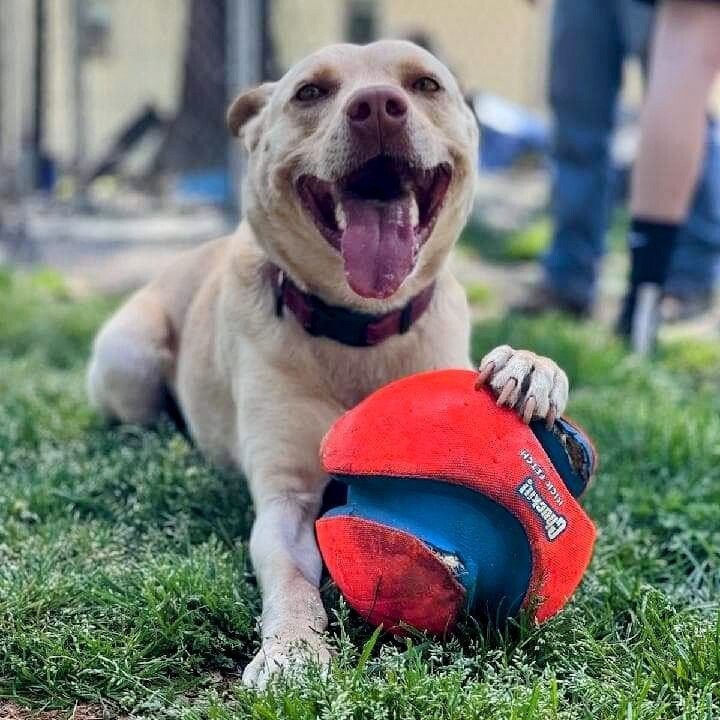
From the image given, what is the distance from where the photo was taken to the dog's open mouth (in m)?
2.47

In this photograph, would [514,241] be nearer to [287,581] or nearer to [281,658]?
[287,581]

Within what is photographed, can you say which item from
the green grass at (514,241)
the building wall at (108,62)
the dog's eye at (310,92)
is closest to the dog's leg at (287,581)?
the dog's eye at (310,92)

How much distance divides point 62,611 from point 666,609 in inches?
47.6

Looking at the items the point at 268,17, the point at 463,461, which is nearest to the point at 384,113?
the point at 463,461

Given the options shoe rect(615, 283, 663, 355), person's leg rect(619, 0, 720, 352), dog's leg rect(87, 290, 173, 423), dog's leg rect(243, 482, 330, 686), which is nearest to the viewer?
dog's leg rect(243, 482, 330, 686)

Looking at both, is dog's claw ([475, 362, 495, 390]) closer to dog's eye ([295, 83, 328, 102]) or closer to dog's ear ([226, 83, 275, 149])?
dog's eye ([295, 83, 328, 102])

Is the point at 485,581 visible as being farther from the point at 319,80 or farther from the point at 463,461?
the point at 319,80

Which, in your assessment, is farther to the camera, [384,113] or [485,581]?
[384,113]

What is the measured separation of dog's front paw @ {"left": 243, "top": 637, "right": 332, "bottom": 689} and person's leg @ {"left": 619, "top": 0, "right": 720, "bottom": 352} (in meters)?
3.00

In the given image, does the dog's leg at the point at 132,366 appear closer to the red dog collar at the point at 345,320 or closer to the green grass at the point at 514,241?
the red dog collar at the point at 345,320

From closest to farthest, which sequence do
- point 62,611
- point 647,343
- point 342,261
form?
point 62,611 → point 342,261 → point 647,343

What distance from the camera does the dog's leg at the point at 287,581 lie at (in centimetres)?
189

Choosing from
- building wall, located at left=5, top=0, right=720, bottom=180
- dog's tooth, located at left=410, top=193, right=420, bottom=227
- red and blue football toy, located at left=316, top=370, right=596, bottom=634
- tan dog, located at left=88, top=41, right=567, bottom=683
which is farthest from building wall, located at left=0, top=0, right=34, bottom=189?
red and blue football toy, located at left=316, top=370, right=596, bottom=634

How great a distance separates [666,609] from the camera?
216cm
